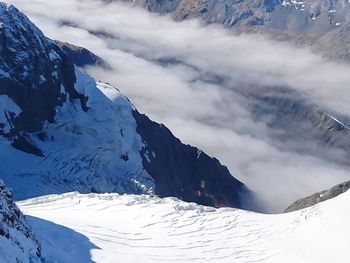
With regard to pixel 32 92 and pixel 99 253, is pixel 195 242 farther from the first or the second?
pixel 32 92

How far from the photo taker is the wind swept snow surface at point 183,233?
245 ft

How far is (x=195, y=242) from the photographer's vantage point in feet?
273

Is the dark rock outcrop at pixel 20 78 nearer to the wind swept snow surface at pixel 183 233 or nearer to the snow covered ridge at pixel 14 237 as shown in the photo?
the wind swept snow surface at pixel 183 233

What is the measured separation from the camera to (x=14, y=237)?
5766cm

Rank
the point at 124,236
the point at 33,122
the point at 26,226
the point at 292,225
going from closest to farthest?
the point at 26,226
the point at 124,236
the point at 292,225
the point at 33,122

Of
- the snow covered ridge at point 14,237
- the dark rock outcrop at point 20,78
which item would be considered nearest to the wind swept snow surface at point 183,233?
the snow covered ridge at point 14,237

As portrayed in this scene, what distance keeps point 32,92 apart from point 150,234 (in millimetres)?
120206

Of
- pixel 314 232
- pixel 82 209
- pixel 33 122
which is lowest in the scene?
pixel 33 122

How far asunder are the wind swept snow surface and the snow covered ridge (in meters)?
4.23

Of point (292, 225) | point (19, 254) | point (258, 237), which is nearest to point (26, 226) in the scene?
point (19, 254)

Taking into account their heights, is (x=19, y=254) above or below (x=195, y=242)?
above

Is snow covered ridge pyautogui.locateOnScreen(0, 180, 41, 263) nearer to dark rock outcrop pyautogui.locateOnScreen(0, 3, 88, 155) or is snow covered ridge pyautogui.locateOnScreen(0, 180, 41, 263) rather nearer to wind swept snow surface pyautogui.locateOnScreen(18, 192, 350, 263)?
wind swept snow surface pyautogui.locateOnScreen(18, 192, 350, 263)

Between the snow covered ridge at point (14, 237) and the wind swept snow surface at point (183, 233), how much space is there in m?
4.23

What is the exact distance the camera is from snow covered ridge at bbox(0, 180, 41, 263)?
55125mm
